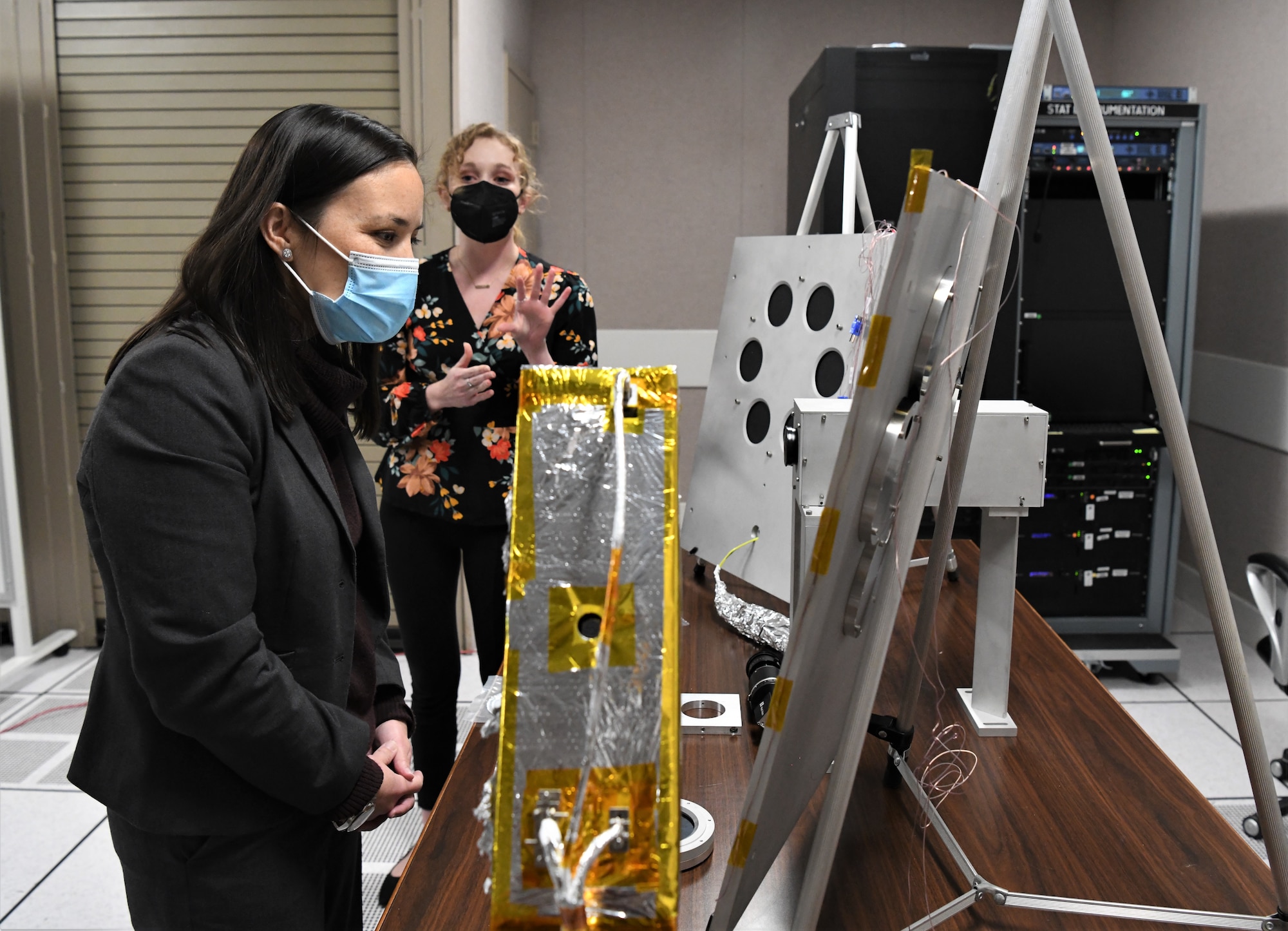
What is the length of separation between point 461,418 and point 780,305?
0.68 metres

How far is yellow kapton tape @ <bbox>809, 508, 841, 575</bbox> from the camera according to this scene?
0.77 meters

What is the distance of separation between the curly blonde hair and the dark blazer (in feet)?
3.86

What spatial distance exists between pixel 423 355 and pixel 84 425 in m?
2.10

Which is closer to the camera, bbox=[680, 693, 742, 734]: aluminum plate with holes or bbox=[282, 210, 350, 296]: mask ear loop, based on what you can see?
bbox=[282, 210, 350, 296]: mask ear loop

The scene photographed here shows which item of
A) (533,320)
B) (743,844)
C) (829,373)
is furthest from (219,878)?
(829,373)

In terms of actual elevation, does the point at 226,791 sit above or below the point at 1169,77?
below

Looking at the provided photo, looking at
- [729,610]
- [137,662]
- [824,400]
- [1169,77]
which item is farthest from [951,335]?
[1169,77]

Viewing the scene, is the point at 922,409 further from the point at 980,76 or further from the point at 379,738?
the point at 980,76

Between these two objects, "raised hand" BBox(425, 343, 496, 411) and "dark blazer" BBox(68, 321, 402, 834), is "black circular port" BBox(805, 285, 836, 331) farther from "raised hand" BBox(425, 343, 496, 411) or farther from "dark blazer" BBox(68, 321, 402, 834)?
"dark blazer" BBox(68, 321, 402, 834)

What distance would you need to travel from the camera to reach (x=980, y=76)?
297 cm

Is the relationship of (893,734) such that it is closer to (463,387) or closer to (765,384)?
(765,384)

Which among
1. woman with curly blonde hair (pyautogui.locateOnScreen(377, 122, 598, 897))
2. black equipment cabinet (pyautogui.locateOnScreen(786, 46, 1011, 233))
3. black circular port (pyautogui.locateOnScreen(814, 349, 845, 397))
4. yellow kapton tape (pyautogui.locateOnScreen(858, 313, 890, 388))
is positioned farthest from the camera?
black equipment cabinet (pyautogui.locateOnScreen(786, 46, 1011, 233))

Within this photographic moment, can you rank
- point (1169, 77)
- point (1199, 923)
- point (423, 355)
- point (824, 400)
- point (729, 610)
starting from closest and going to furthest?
1. point (1199, 923)
2. point (824, 400)
3. point (729, 610)
4. point (423, 355)
5. point (1169, 77)

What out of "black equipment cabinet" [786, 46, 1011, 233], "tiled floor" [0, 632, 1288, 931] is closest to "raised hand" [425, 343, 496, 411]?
"tiled floor" [0, 632, 1288, 931]
